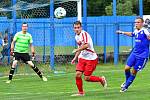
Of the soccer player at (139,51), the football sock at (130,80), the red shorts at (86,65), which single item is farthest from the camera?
the football sock at (130,80)

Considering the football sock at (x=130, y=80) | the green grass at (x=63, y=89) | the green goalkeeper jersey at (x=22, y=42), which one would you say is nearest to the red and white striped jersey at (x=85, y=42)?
the green grass at (x=63, y=89)

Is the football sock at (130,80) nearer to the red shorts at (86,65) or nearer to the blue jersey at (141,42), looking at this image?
the blue jersey at (141,42)

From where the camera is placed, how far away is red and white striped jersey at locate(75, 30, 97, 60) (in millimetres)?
14359

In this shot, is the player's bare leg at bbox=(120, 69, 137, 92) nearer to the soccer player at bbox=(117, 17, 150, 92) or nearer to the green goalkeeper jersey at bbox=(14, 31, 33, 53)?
the soccer player at bbox=(117, 17, 150, 92)

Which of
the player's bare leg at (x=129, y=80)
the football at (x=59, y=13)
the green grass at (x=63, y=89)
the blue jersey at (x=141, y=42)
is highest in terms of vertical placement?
the football at (x=59, y=13)

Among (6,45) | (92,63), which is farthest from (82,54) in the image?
(6,45)

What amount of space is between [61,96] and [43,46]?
15.5 metres

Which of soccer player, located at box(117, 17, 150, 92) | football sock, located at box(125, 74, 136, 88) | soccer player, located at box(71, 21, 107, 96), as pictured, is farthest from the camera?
football sock, located at box(125, 74, 136, 88)

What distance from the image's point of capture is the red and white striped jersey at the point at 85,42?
14359 millimetres

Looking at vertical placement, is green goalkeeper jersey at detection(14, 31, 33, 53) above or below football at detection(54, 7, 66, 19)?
below

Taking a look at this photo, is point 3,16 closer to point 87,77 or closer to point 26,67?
point 26,67

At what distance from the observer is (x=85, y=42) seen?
46.9ft

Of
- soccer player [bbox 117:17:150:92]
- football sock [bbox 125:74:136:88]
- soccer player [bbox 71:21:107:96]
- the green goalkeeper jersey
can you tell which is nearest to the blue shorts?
soccer player [bbox 117:17:150:92]

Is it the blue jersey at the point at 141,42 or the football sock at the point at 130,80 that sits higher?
the blue jersey at the point at 141,42
